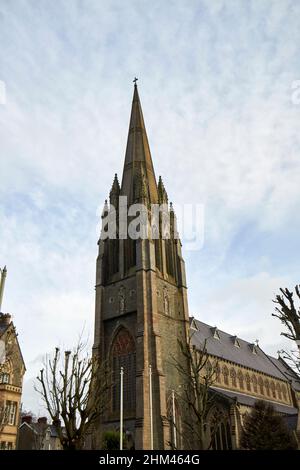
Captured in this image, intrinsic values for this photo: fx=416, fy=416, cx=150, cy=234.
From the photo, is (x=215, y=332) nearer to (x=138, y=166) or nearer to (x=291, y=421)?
(x=291, y=421)

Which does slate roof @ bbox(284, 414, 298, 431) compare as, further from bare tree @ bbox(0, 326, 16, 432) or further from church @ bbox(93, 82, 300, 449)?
bare tree @ bbox(0, 326, 16, 432)

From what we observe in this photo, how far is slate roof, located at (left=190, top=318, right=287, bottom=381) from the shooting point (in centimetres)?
5798

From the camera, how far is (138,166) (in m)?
55.1

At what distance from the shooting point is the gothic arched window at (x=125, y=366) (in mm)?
40094

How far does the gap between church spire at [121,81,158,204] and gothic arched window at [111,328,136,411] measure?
654 inches

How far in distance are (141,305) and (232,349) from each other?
96.7 feet

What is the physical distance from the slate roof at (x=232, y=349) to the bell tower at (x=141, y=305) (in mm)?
10553

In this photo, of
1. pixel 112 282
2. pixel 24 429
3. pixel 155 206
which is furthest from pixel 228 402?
pixel 24 429

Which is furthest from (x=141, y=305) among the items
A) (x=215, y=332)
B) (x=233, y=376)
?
(x=215, y=332)

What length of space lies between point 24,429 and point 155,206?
35.4 metres

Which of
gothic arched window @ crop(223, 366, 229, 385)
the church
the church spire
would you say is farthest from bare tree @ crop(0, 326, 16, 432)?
gothic arched window @ crop(223, 366, 229, 385)

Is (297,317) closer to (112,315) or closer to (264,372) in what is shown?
(112,315)

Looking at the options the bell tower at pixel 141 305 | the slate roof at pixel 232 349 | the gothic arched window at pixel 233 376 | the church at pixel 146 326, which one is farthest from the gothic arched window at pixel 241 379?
the bell tower at pixel 141 305

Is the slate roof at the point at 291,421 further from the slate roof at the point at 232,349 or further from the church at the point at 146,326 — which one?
the slate roof at the point at 232,349
